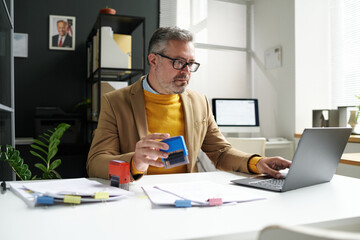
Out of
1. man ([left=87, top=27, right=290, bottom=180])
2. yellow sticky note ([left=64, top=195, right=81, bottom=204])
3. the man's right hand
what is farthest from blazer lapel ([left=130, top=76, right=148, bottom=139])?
yellow sticky note ([left=64, top=195, right=81, bottom=204])

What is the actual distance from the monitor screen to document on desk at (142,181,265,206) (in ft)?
8.68

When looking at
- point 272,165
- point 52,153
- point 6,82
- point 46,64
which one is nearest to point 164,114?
point 272,165

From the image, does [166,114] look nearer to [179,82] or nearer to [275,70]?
[179,82]

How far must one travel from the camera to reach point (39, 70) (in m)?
3.62

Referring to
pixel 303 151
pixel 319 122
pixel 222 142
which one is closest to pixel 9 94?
pixel 222 142

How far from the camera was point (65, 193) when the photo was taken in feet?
3.07

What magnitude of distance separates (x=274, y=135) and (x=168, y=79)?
2.58 metres

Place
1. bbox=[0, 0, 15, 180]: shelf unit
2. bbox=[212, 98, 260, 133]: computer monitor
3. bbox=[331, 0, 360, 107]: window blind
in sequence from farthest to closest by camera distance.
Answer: bbox=[212, 98, 260, 133]: computer monitor < bbox=[331, 0, 360, 107]: window blind < bbox=[0, 0, 15, 180]: shelf unit

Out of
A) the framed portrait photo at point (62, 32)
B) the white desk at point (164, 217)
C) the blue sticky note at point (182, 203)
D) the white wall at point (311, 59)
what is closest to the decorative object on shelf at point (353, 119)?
the white wall at point (311, 59)

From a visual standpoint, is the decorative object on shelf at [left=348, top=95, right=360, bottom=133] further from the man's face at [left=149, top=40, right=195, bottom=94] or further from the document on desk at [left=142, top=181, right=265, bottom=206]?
the document on desk at [left=142, top=181, right=265, bottom=206]

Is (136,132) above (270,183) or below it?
above

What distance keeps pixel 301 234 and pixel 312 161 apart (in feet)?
2.64

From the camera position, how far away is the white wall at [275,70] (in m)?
3.71

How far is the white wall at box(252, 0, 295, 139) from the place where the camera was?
3709 millimetres
